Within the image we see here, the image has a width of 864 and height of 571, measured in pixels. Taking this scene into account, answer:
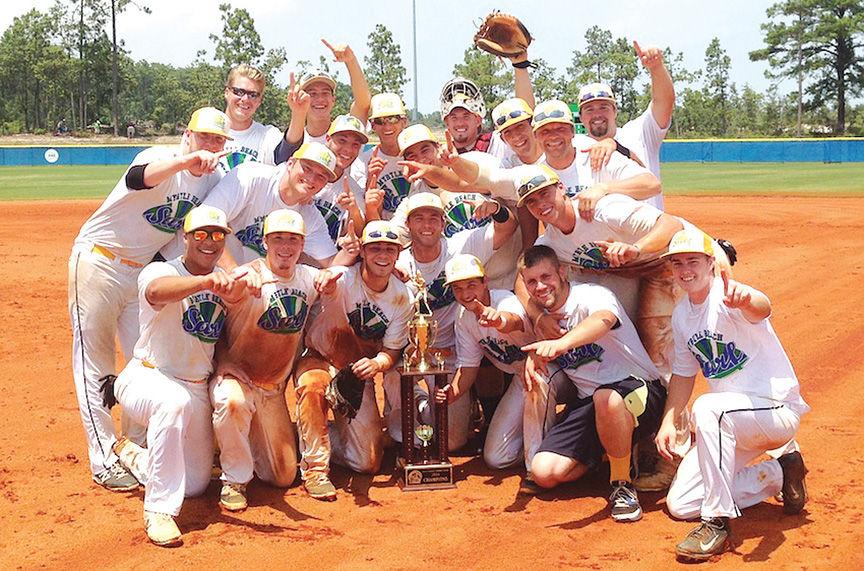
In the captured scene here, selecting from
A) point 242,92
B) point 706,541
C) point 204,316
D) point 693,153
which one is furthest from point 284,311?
Answer: point 693,153

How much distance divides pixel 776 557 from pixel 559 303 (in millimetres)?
2026

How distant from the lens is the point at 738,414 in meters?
5.70

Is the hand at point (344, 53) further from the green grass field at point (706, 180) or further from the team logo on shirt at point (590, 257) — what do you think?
the green grass field at point (706, 180)

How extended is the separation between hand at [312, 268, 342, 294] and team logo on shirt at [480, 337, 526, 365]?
3.69ft

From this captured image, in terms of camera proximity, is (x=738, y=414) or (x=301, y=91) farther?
(x=301, y=91)

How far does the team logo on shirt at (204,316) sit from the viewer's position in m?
6.30

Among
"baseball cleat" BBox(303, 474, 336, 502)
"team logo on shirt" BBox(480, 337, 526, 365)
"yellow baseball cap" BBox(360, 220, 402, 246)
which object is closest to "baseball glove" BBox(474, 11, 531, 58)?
"yellow baseball cap" BBox(360, 220, 402, 246)

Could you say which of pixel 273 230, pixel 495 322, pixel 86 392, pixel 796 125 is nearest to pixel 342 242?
pixel 273 230

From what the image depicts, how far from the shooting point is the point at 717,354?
5922 mm

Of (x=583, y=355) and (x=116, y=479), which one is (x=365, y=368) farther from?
(x=116, y=479)

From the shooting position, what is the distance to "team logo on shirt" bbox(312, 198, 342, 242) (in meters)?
7.51

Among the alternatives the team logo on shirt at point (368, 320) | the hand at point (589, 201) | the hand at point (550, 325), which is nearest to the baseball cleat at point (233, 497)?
the team logo on shirt at point (368, 320)

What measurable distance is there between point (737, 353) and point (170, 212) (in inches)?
152

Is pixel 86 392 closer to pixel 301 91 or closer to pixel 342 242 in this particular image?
pixel 342 242
